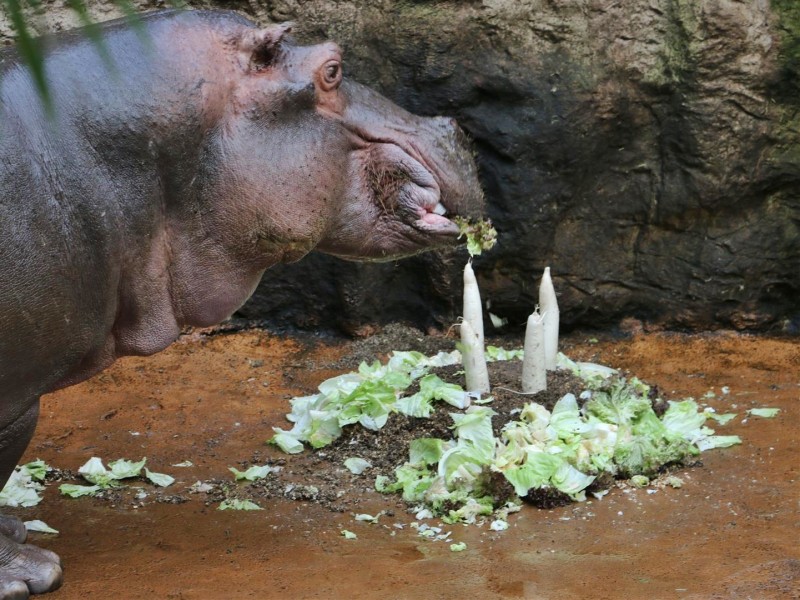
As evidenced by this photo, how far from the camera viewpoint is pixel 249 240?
3225 millimetres

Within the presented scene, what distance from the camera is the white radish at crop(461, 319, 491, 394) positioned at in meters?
4.60

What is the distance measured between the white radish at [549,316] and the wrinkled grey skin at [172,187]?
1.40 m

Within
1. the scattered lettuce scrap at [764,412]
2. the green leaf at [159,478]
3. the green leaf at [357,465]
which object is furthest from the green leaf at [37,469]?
the scattered lettuce scrap at [764,412]

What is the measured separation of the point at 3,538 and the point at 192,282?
3.13 feet

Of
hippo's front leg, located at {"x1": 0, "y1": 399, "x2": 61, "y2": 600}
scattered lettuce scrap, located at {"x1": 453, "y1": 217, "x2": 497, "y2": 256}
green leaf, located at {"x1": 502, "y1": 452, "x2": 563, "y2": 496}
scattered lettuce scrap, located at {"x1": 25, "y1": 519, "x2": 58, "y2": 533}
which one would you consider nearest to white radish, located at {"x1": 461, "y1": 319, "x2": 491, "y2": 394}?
green leaf, located at {"x1": 502, "y1": 452, "x2": 563, "y2": 496}

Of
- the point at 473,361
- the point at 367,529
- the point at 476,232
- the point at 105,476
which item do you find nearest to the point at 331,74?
the point at 476,232

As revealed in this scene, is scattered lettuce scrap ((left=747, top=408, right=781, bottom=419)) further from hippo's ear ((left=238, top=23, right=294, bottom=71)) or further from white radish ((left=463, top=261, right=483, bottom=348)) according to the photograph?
hippo's ear ((left=238, top=23, right=294, bottom=71))

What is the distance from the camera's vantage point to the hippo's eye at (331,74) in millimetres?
3227

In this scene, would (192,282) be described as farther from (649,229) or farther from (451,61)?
(649,229)

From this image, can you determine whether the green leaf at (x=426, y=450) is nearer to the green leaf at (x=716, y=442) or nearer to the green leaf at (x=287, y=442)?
the green leaf at (x=287, y=442)

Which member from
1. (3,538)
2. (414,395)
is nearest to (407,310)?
(414,395)

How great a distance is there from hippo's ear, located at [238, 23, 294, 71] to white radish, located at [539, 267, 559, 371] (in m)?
2.01

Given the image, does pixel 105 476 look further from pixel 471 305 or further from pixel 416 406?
pixel 471 305

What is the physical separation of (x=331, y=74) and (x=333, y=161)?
10.0 inches
